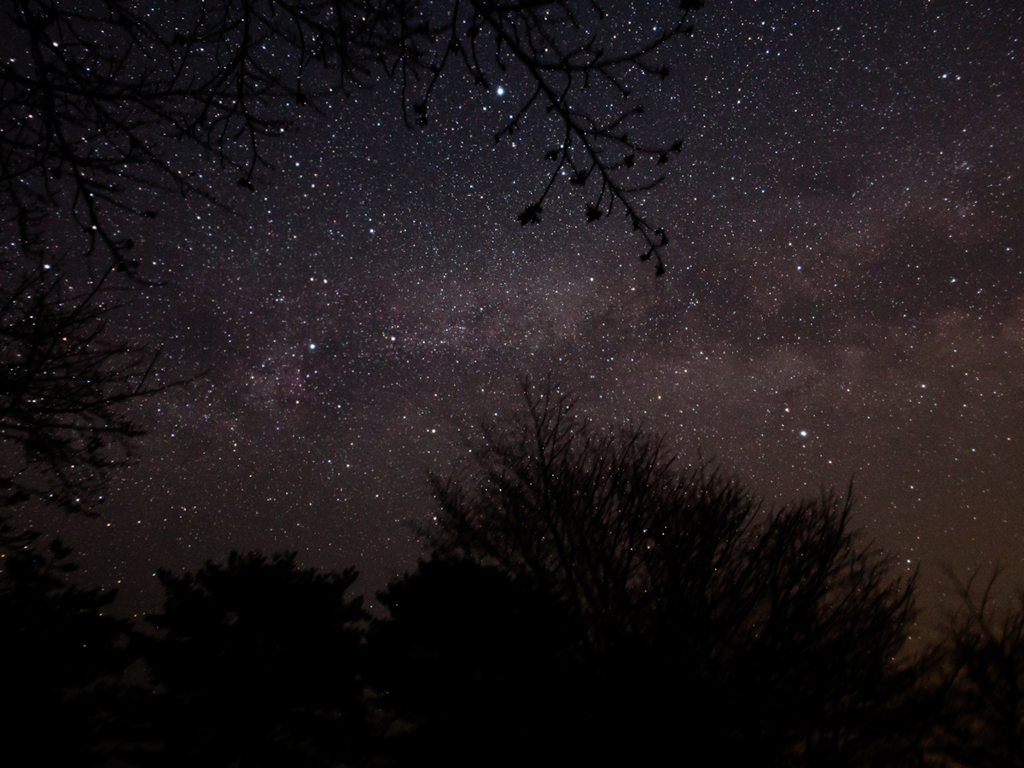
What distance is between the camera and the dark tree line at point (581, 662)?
4.91 meters

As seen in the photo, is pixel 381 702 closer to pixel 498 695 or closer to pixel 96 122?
pixel 498 695

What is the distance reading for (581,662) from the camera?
5.90 meters

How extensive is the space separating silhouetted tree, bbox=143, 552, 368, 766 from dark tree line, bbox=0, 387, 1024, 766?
6 centimetres

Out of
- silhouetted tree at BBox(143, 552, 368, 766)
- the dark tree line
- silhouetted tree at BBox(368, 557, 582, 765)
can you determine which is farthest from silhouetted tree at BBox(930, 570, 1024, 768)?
silhouetted tree at BBox(143, 552, 368, 766)

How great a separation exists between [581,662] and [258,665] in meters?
7.89

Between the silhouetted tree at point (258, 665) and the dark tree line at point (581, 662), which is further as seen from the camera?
the silhouetted tree at point (258, 665)

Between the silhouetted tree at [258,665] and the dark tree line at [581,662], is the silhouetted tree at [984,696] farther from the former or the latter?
the silhouetted tree at [258,665]

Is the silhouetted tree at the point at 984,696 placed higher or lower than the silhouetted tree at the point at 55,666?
lower

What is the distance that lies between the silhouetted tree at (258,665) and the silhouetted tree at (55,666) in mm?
1451

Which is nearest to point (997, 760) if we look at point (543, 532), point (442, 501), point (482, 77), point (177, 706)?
point (543, 532)

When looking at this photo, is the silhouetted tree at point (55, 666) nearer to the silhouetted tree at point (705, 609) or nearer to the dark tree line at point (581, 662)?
the dark tree line at point (581, 662)

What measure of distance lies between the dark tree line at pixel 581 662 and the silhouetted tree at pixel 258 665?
0.18 ft

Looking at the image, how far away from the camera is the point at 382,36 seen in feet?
7.85

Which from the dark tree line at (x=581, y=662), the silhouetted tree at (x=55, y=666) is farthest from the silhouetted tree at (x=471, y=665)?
the silhouetted tree at (x=55, y=666)
